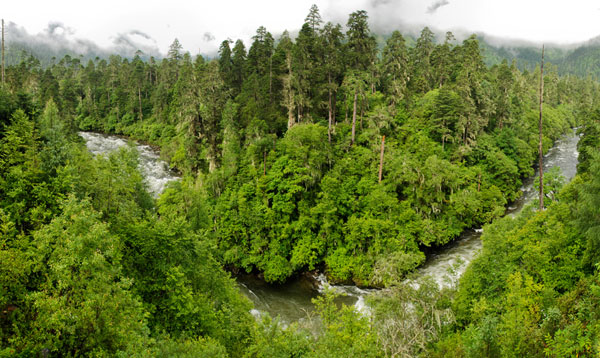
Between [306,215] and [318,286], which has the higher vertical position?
[306,215]

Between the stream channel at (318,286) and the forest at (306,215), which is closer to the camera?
the forest at (306,215)

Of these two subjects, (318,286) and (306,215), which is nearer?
(318,286)

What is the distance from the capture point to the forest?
1021cm

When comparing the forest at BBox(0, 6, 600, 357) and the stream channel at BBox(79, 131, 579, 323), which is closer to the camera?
the forest at BBox(0, 6, 600, 357)

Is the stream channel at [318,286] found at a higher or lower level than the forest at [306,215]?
lower

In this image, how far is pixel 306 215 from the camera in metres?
32.0

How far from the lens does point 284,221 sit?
105ft

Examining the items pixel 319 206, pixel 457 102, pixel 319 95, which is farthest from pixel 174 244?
pixel 457 102

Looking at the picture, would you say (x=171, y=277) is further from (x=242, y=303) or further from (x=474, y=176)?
(x=474, y=176)

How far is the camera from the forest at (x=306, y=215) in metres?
10.2

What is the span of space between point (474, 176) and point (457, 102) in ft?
29.1

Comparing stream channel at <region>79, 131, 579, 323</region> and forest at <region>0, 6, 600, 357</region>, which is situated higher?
forest at <region>0, 6, 600, 357</region>

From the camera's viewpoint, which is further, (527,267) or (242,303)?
(242,303)

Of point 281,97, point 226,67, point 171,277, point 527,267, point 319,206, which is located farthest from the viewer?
point 226,67
